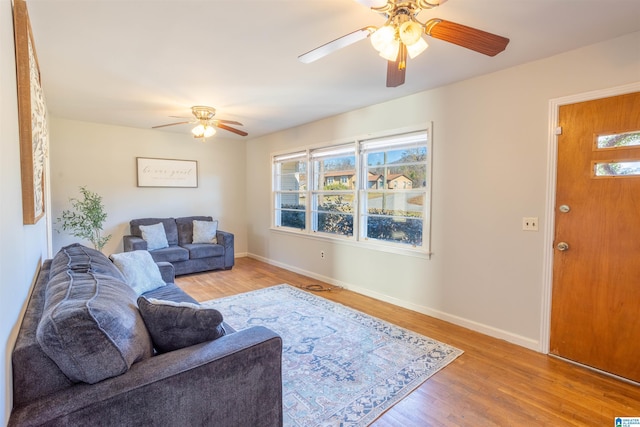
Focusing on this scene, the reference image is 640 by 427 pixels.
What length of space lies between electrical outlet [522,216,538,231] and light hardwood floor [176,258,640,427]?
3.41 ft

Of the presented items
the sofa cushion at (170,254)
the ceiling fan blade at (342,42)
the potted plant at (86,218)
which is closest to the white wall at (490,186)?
the ceiling fan blade at (342,42)

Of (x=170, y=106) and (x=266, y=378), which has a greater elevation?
(x=170, y=106)

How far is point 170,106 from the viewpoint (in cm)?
386

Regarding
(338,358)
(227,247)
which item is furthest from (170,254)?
(338,358)

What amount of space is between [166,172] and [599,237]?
Answer: 19.4 ft

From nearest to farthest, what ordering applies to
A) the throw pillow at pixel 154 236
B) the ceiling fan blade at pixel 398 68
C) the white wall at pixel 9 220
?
1. the white wall at pixel 9 220
2. the ceiling fan blade at pixel 398 68
3. the throw pillow at pixel 154 236

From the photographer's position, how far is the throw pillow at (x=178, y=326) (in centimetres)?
142

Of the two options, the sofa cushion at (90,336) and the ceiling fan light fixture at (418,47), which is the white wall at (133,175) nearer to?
the sofa cushion at (90,336)

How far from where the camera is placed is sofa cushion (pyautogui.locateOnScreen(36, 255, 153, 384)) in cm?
106

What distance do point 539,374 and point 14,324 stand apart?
3.09 m

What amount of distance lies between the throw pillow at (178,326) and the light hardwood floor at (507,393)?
3.78 ft

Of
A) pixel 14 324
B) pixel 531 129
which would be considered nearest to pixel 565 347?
pixel 531 129

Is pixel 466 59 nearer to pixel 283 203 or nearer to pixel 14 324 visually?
pixel 14 324

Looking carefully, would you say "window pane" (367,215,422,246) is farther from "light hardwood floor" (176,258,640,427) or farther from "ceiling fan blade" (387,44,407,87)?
"ceiling fan blade" (387,44,407,87)
